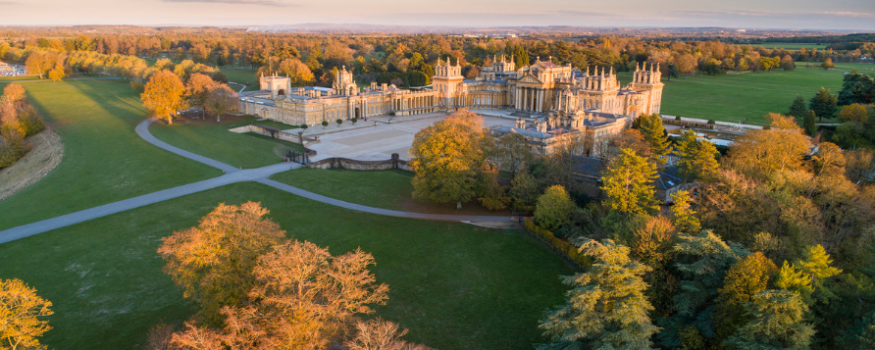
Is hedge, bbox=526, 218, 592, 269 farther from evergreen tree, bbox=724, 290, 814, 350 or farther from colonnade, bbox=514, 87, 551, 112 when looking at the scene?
colonnade, bbox=514, 87, 551, 112

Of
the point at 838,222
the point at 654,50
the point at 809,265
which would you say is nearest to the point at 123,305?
the point at 809,265

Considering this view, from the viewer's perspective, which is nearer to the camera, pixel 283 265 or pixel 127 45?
pixel 283 265

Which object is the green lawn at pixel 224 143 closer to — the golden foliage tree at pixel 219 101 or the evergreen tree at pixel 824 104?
the golden foliage tree at pixel 219 101

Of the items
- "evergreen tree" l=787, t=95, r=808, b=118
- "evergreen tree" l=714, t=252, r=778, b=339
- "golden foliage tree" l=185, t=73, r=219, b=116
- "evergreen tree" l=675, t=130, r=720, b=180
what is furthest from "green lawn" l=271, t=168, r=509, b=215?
"evergreen tree" l=787, t=95, r=808, b=118

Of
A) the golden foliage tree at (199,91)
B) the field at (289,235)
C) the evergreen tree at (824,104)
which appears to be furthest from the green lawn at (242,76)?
the evergreen tree at (824,104)

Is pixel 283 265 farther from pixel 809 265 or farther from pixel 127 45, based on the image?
pixel 127 45

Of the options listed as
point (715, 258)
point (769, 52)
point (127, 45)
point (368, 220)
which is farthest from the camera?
point (127, 45)

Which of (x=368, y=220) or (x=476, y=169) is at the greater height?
(x=476, y=169)
